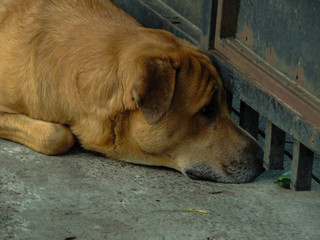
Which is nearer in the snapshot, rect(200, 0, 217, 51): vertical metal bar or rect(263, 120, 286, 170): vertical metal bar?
rect(263, 120, 286, 170): vertical metal bar

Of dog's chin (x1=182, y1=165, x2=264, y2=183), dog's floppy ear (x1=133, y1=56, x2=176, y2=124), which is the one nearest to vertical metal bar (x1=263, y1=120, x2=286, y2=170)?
dog's chin (x1=182, y1=165, x2=264, y2=183)

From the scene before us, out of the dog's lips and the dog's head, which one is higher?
the dog's head

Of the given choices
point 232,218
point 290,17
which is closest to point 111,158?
point 232,218

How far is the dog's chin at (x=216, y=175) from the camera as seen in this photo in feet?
14.3

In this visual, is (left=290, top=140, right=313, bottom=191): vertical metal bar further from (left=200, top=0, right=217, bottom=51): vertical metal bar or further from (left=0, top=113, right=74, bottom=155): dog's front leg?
(left=0, top=113, right=74, bottom=155): dog's front leg

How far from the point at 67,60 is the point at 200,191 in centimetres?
128

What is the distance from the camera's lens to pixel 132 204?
392 centimetres

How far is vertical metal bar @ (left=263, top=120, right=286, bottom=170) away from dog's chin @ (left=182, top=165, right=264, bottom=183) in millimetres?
105

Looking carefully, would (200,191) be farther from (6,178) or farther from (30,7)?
(30,7)

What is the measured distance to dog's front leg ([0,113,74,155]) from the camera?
4.57 metres

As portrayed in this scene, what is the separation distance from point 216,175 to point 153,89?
29.5 inches

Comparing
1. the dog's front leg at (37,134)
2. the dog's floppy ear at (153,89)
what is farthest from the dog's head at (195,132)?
the dog's front leg at (37,134)

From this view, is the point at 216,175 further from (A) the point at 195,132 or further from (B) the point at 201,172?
(A) the point at 195,132

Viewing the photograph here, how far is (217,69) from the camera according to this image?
183 inches
